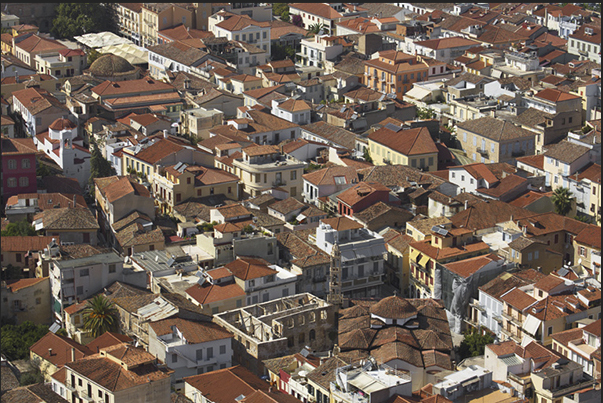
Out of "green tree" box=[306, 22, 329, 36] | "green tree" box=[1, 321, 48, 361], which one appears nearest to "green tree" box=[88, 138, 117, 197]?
"green tree" box=[1, 321, 48, 361]

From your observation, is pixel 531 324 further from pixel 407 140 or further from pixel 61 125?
pixel 61 125

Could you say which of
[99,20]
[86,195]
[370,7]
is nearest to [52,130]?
[86,195]

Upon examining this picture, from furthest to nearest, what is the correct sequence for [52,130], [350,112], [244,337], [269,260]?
1. [350,112]
2. [52,130]
3. [269,260]
4. [244,337]

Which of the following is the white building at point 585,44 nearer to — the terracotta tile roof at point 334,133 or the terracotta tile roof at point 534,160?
the terracotta tile roof at point 534,160

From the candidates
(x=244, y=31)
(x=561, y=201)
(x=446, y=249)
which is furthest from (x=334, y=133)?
(x=244, y=31)

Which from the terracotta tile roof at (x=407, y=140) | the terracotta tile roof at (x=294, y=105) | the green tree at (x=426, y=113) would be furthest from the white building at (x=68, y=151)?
the green tree at (x=426, y=113)

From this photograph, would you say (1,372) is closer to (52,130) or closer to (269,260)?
(269,260)

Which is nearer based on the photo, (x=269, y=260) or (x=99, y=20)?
(x=269, y=260)
